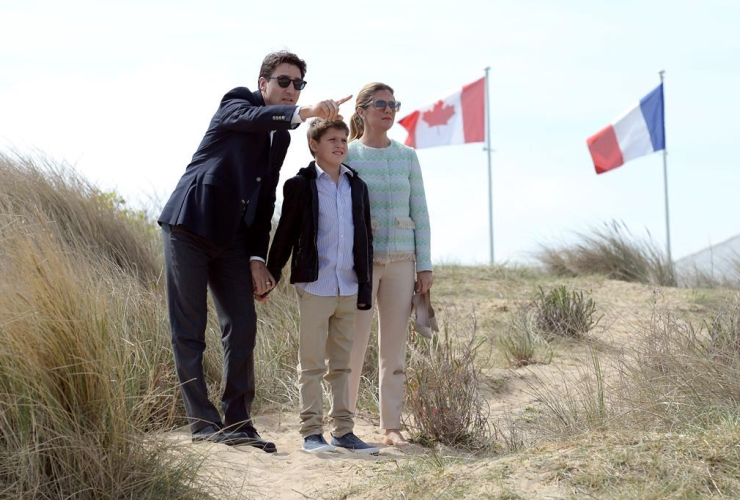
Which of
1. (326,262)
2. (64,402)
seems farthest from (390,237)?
(64,402)

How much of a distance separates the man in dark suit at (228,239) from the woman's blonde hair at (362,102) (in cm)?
37

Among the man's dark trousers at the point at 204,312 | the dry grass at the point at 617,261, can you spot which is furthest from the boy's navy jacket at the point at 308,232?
the dry grass at the point at 617,261

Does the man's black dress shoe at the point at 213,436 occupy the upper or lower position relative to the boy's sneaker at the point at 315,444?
upper

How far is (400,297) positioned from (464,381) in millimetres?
626

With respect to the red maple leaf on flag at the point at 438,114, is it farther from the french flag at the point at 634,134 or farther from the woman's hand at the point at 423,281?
the woman's hand at the point at 423,281

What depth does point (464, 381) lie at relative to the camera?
17.6ft

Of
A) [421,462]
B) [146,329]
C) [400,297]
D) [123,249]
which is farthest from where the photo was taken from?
[123,249]

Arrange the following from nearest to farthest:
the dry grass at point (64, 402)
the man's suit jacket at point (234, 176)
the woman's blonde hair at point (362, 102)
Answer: the dry grass at point (64, 402) < the man's suit jacket at point (234, 176) < the woman's blonde hair at point (362, 102)

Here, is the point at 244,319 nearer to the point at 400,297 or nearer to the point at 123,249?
the point at 400,297

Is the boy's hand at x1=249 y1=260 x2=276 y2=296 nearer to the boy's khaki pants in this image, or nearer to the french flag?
the boy's khaki pants

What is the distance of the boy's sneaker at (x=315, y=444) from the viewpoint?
196 inches

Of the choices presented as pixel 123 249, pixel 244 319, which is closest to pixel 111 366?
pixel 244 319

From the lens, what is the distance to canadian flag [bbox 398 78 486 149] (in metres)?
18.0

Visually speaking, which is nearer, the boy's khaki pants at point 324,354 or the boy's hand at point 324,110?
the boy's hand at point 324,110
